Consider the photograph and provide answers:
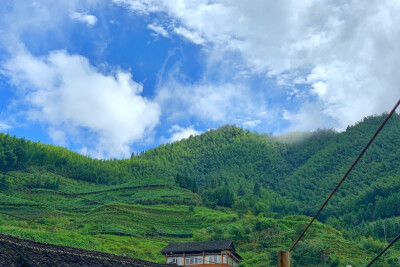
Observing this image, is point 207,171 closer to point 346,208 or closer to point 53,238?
point 346,208

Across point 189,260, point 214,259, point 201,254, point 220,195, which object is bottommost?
point 189,260

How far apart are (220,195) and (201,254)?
50.1m

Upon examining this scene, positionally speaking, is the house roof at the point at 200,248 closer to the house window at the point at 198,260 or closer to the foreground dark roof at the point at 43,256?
the house window at the point at 198,260

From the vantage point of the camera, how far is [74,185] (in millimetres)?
98438

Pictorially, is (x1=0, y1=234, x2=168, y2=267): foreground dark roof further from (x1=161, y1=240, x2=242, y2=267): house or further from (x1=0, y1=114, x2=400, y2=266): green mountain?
(x1=161, y1=240, x2=242, y2=267): house

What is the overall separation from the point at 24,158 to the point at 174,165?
56.9 meters

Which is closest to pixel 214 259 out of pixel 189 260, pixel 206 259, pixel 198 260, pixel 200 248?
pixel 206 259

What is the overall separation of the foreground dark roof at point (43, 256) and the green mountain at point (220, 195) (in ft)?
26.5

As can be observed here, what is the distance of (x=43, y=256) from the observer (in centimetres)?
1374

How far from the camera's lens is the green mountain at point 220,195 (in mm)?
52781

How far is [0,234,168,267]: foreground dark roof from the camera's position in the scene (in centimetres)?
1280

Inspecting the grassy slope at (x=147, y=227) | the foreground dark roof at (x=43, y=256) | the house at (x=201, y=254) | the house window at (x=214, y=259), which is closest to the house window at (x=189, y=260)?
the house at (x=201, y=254)

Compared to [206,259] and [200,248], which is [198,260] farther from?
[200,248]

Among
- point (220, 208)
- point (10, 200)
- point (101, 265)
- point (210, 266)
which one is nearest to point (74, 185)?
point (10, 200)
